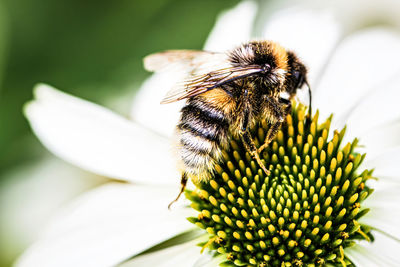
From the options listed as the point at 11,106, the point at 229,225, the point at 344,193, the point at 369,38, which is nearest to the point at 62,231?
the point at 229,225

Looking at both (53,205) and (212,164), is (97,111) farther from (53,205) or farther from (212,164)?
(53,205)

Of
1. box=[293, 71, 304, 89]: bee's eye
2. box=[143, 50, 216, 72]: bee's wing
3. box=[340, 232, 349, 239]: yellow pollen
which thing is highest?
box=[293, 71, 304, 89]: bee's eye

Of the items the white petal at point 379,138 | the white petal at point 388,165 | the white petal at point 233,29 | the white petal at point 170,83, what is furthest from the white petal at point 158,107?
the white petal at point 388,165

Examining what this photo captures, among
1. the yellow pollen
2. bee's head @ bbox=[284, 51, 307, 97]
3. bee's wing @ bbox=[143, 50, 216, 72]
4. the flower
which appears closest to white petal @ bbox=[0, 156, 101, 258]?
the flower

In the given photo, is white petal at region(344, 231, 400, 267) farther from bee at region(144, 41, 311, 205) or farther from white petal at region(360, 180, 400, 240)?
bee at region(144, 41, 311, 205)

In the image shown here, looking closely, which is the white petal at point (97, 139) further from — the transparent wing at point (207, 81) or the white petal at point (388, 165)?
the white petal at point (388, 165)

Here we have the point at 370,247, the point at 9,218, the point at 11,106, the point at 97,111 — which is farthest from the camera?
the point at 11,106

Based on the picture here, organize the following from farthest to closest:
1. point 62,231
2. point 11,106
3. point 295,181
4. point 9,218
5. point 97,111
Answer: point 11,106, point 9,218, point 97,111, point 62,231, point 295,181
